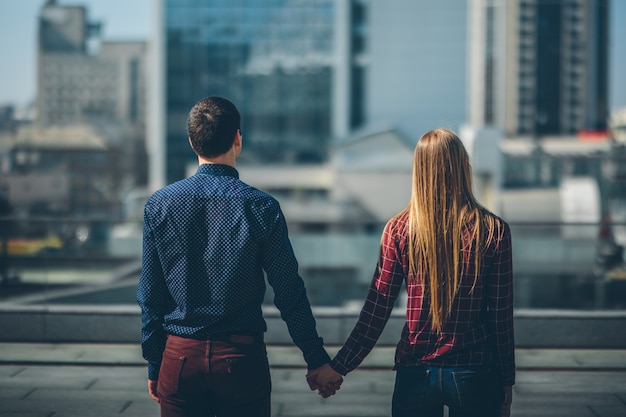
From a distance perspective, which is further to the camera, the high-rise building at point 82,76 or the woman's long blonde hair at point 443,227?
the high-rise building at point 82,76

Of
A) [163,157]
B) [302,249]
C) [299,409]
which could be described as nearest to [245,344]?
[299,409]

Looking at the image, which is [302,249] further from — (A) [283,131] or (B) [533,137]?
(B) [533,137]

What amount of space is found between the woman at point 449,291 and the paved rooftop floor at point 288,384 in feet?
10.4

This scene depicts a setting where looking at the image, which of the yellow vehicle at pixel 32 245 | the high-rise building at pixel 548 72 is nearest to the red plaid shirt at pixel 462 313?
the yellow vehicle at pixel 32 245

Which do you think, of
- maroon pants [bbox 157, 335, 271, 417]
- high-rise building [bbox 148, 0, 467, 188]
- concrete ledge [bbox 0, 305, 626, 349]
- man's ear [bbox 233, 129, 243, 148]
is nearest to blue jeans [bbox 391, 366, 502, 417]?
maroon pants [bbox 157, 335, 271, 417]

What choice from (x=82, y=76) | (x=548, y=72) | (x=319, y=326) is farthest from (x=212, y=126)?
(x=82, y=76)

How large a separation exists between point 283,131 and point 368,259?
63150 millimetres

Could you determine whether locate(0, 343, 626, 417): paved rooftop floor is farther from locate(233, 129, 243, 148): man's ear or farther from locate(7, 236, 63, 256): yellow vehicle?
locate(233, 129, 243, 148): man's ear

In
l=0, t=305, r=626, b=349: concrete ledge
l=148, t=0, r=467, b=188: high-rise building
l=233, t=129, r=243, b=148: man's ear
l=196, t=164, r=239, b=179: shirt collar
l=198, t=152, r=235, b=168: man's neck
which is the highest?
l=148, t=0, r=467, b=188: high-rise building

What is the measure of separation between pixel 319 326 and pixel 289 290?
18.4 ft

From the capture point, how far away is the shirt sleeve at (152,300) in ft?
10.2

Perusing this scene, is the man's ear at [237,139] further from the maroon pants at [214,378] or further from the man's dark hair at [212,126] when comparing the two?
the maroon pants at [214,378]

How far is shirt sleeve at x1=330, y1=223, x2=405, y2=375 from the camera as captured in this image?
317 centimetres

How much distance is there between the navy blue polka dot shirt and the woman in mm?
454
